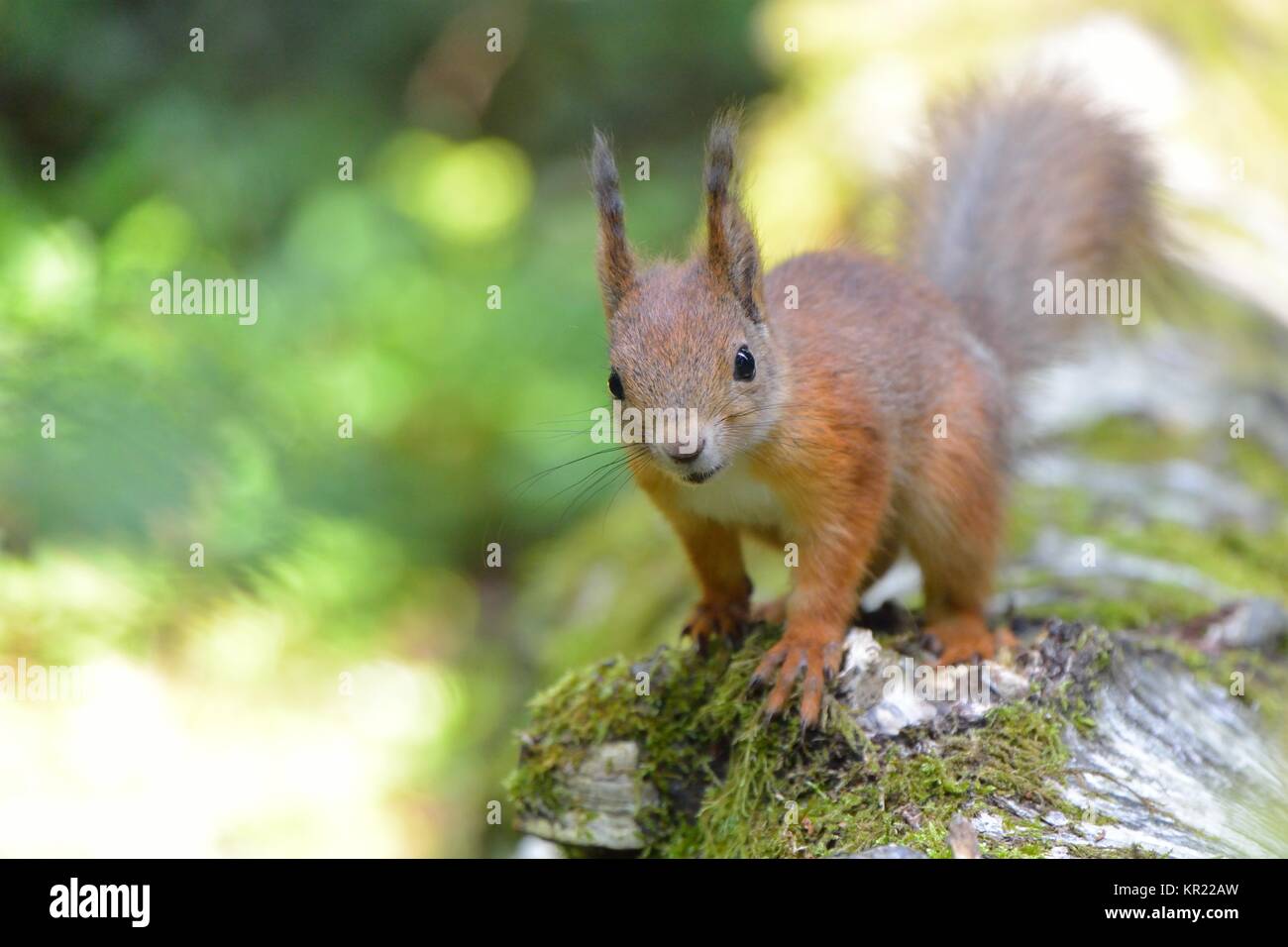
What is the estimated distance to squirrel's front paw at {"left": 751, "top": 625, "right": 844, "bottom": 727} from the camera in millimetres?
2197

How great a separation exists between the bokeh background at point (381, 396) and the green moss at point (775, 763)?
0.63 m

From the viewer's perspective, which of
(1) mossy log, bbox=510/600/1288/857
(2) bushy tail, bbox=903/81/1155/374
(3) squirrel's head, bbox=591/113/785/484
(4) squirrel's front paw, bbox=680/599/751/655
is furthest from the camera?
(2) bushy tail, bbox=903/81/1155/374

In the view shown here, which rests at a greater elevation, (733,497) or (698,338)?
(698,338)

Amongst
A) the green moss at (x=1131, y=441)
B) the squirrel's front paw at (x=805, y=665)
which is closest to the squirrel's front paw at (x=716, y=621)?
the squirrel's front paw at (x=805, y=665)

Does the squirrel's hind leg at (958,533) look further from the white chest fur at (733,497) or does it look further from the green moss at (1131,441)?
the green moss at (1131,441)

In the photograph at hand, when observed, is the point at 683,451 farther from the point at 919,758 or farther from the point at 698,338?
the point at 919,758

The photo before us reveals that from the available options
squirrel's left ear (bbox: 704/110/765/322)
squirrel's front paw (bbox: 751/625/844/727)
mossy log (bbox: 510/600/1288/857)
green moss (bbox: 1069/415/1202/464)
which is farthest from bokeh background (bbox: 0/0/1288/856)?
squirrel's front paw (bbox: 751/625/844/727)

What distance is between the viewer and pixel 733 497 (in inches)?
103

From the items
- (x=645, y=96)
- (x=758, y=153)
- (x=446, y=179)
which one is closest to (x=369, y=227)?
(x=446, y=179)

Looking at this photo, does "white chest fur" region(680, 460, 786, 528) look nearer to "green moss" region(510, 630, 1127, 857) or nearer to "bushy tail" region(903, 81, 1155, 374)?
"green moss" region(510, 630, 1127, 857)

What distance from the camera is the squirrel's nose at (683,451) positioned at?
7.40 feet

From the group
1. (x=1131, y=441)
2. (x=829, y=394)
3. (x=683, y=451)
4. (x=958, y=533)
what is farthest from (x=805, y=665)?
(x=1131, y=441)

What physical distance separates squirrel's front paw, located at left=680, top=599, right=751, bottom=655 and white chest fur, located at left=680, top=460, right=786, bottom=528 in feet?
0.65

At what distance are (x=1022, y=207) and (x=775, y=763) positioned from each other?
2.09m
